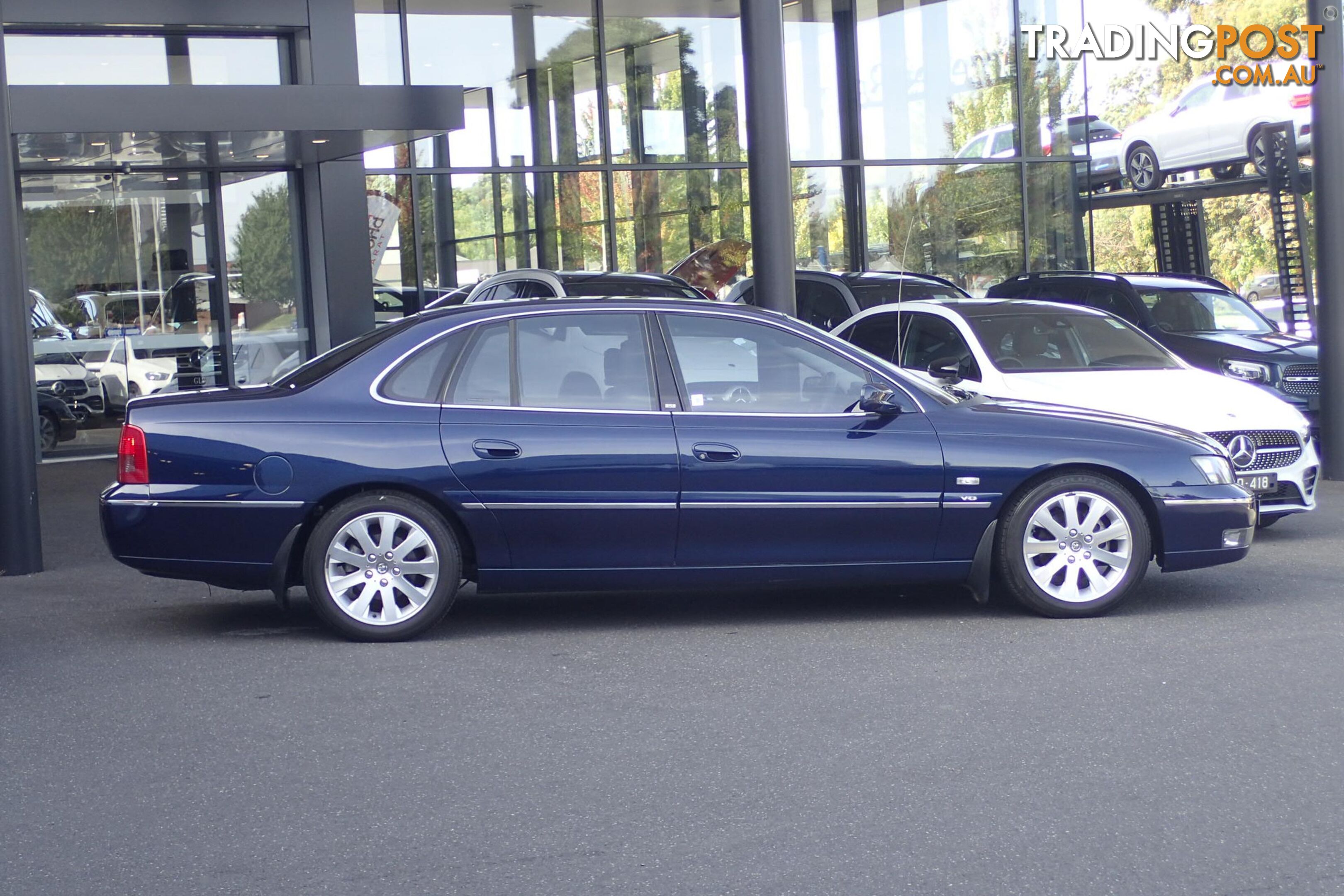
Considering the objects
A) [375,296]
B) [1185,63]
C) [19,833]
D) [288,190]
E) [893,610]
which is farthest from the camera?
[1185,63]

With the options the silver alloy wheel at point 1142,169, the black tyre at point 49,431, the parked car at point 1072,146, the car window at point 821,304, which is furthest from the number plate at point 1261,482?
the silver alloy wheel at point 1142,169

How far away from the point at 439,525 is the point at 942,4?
19.0m

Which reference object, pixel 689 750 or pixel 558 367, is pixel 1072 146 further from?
pixel 689 750

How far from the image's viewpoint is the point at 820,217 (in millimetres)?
22984

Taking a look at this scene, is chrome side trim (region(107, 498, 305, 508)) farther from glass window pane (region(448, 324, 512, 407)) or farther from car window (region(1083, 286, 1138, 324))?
car window (region(1083, 286, 1138, 324))

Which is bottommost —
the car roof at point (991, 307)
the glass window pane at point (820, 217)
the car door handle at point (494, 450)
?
the car door handle at point (494, 450)

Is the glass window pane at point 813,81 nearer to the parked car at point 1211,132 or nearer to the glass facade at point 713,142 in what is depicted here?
the glass facade at point 713,142

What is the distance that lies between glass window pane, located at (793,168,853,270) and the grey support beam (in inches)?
419

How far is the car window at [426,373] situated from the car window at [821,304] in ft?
30.0

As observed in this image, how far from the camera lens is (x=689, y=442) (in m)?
7.05

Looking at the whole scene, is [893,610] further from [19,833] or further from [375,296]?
[375,296]

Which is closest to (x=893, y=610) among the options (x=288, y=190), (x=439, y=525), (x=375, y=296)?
(x=439, y=525)

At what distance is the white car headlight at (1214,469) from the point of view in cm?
741

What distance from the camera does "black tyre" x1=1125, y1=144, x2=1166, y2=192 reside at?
936 inches
